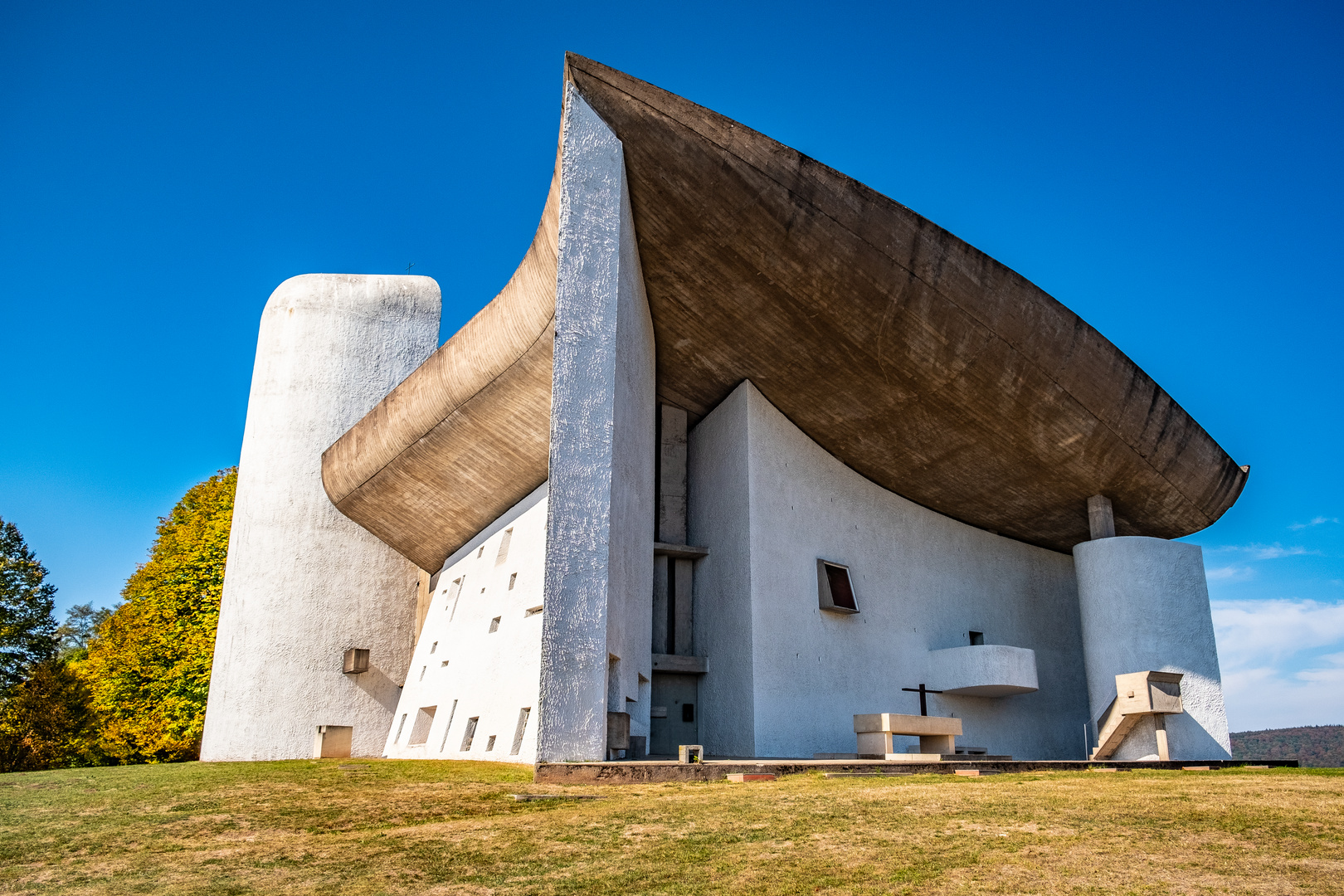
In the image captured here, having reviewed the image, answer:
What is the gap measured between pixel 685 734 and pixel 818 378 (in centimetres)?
637

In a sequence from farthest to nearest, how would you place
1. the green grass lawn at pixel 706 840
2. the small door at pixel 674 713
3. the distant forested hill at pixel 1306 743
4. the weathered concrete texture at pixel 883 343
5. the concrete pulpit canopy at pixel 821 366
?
the distant forested hill at pixel 1306 743, the small door at pixel 674 713, the concrete pulpit canopy at pixel 821 366, the weathered concrete texture at pixel 883 343, the green grass lawn at pixel 706 840

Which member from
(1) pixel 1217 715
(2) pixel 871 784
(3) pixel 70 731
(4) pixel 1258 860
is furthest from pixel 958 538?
(3) pixel 70 731

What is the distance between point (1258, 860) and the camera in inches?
177

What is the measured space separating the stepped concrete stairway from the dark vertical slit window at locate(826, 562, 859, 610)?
4584 millimetres

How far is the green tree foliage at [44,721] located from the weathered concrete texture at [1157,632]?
64.5 ft

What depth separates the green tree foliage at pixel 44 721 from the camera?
17.9 metres

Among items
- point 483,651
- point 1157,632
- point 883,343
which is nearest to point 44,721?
point 483,651

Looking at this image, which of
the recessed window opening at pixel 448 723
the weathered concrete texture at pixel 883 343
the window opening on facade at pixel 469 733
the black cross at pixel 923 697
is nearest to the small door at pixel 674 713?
the window opening on facade at pixel 469 733

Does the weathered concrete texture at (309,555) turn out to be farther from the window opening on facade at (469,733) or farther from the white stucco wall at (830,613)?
the white stucco wall at (830,613)

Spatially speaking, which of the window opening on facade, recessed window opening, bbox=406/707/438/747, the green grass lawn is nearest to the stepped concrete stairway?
the green grass lawn

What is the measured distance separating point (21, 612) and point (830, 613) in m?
18.2

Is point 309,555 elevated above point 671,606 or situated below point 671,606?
above

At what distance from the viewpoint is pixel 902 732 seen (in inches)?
459

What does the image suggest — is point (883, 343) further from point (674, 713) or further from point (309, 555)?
point (309, 555)
